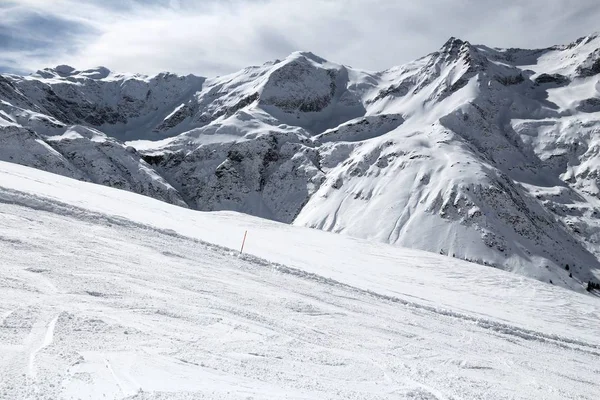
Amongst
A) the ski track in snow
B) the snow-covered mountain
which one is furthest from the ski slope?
the snow-covered mountain

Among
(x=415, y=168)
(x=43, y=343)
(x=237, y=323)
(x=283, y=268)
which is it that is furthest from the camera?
(x=415, y=168)

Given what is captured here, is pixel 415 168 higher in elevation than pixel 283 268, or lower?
higher

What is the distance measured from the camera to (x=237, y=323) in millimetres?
9930

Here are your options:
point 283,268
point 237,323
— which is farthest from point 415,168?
point 237,323

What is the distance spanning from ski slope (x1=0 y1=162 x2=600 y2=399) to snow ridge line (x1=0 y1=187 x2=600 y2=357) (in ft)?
0.29

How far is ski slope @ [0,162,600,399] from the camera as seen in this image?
270 inches

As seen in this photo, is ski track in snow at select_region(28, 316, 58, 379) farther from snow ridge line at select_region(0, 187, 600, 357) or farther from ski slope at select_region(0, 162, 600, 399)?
snow ridge line at select_region(0, 187, 600, 357)

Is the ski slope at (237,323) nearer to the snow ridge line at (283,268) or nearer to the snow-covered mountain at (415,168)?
the snow ridge line at (283,268)

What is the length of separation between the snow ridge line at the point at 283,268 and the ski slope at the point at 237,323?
9cm

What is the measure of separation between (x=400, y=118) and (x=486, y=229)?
93685 mm

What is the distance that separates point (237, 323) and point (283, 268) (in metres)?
8.51

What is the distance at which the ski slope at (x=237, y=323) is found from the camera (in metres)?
6.85

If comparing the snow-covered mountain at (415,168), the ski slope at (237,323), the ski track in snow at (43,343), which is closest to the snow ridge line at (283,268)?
the ski slope at (237,323)

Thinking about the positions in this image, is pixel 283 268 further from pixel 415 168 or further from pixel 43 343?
pixel 415 168
